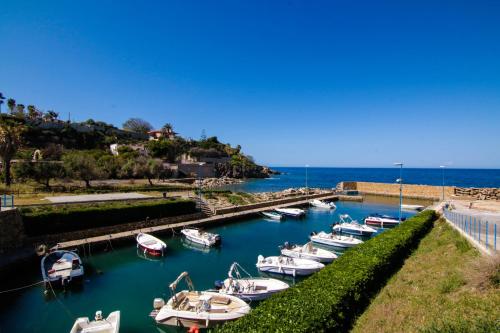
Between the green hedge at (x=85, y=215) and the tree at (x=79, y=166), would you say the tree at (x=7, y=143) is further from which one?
the green hedge at (x=85, y=215)

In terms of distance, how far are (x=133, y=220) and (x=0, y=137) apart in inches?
919

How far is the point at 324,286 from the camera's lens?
9742mm

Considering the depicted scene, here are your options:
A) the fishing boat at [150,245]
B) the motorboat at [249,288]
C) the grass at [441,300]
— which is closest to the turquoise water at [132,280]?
the fishing boat at [150,245]

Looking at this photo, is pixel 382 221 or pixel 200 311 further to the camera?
pixel 382 221

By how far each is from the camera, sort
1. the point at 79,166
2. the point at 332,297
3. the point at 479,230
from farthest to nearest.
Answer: the point at 79,166
the point at 479,230
the point at 332,297

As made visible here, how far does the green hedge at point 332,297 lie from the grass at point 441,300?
0.52 meters

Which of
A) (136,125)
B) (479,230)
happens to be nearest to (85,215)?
(479,230)

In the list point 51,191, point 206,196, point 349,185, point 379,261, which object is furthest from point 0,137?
point 349,185

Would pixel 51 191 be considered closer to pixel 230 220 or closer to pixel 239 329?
pixel 230 220

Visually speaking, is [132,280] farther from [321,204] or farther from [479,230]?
[321,204]

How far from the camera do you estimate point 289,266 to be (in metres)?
18.1

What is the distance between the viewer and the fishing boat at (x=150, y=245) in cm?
2219

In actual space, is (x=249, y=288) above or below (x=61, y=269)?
above

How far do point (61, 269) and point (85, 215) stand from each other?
8.56 m
